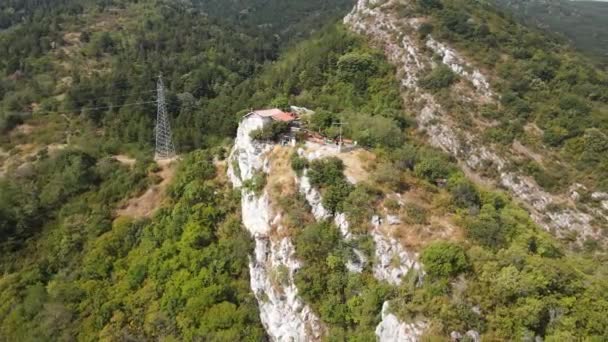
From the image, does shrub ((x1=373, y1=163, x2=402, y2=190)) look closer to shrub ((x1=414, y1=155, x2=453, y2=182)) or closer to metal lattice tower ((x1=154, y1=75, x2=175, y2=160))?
shrub ((x1=414, y1=155, x2=453, y2=182))

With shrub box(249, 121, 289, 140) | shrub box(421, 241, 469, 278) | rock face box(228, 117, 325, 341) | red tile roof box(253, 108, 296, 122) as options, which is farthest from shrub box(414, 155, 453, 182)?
red tile roof box(253, 108, 296, 122)

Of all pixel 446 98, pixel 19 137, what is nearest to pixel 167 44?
pixel 19 137

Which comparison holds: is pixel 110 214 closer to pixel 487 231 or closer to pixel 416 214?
pixel 416 214

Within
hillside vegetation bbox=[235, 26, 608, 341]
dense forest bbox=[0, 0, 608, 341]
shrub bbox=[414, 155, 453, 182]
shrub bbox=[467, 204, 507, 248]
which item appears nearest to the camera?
hillside vegetation bbox=[235, 26, 608, 341]

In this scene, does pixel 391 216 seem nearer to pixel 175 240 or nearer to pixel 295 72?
pixel 175 240

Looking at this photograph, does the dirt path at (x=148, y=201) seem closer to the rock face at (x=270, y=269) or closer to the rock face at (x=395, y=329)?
the rock face at (x=270, y=269)

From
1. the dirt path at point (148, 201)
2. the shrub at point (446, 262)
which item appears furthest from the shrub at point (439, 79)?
the shrub at point (446, 262)
